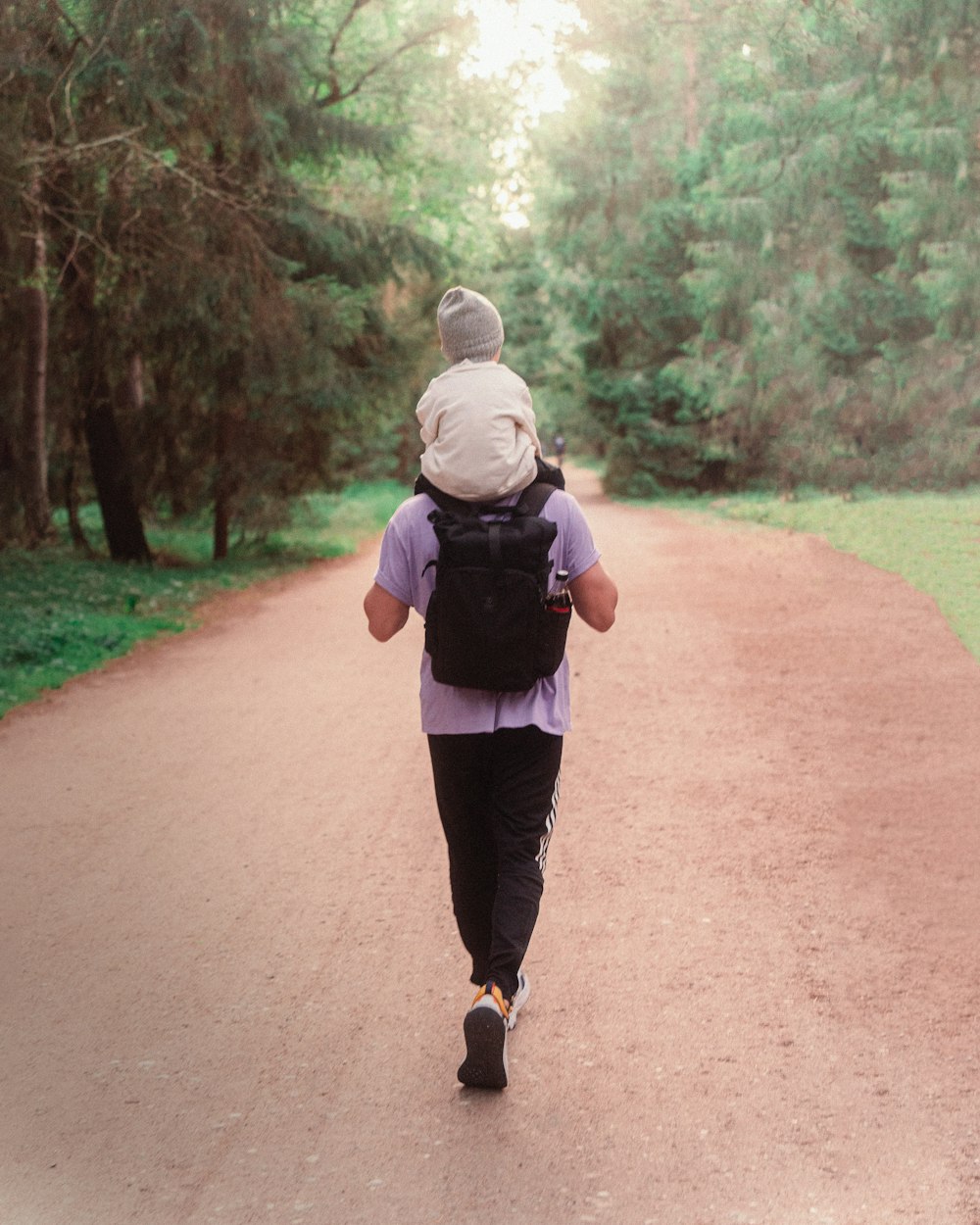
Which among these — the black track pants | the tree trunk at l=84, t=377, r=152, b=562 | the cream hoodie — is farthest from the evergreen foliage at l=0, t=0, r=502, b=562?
the black track pants

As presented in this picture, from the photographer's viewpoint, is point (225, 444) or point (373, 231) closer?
point (373, 231)

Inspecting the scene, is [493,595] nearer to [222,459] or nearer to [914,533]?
[222,459]

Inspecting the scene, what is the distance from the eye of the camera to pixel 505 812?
3906mm

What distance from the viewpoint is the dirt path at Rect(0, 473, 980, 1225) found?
338 cm

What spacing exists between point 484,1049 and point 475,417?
1.69 metres

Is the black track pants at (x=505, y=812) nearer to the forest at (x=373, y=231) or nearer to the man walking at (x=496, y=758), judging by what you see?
the man walking at (x=496, y=758)

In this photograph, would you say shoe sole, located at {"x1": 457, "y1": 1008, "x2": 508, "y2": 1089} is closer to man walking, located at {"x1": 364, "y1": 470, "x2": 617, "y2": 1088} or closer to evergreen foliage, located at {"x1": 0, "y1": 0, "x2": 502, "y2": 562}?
man walking, located at {"x1": 364, "y1": 470, "x2": 617, "y2": 1088}

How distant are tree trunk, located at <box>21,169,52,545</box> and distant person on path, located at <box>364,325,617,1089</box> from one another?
1365 cm

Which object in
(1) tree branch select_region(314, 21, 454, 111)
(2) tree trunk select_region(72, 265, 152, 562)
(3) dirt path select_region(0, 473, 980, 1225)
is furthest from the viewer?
(1) tree branch select_region(314, 21, 454, 111)

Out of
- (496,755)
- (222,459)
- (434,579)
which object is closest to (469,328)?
(434,579)

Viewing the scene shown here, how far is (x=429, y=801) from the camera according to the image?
7.09 meters

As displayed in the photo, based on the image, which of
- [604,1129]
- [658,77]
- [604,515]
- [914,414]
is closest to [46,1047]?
[604,1129]

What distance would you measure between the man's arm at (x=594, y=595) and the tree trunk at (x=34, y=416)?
45.4ft

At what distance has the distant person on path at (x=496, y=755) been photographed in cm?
377
